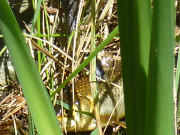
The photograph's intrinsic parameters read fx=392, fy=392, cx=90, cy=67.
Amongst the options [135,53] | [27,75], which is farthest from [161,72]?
[27,75]

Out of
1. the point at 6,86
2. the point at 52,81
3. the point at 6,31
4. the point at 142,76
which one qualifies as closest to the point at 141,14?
the point at 142,76

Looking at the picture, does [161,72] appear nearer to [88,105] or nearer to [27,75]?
[27,75]

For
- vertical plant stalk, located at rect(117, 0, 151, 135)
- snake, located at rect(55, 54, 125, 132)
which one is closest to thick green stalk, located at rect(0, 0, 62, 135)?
vertical plant stalk, located at rect(117, 0, 151, 135)

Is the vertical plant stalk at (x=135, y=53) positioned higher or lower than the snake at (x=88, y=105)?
higher

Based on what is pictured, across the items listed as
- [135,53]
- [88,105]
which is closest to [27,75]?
[135,53]

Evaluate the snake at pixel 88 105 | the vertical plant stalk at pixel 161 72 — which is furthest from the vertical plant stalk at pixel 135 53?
the snake at pixel 88 105

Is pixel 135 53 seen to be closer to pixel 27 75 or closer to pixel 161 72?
pixel 161 72

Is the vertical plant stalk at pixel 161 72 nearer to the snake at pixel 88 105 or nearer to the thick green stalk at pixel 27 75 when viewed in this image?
the thick green stalk at pixel 27 75

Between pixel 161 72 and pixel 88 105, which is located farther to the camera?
pixel 88 105

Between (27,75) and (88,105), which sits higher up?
(27,75)
